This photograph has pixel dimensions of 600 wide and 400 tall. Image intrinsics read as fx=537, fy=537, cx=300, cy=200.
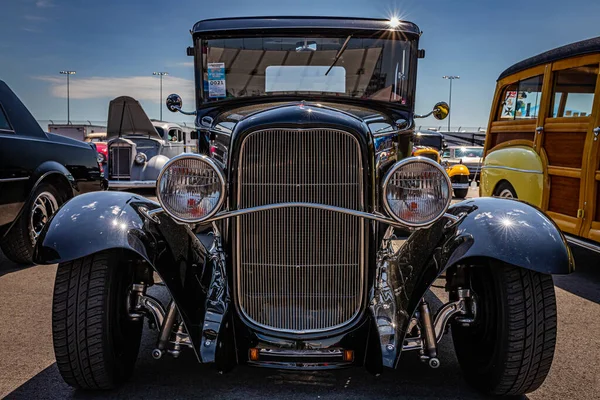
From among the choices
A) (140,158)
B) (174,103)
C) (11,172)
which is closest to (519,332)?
(174,103)

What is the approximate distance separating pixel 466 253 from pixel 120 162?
10032mm

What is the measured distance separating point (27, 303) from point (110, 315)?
78.7 inches

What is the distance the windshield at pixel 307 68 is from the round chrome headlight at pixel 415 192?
158cm

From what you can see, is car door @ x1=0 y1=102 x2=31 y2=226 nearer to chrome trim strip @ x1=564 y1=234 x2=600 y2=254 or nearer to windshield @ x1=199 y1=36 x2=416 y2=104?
windshield @ x1=199 y1=36 x2=416 y2=104

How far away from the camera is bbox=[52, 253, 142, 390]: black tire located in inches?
96.4

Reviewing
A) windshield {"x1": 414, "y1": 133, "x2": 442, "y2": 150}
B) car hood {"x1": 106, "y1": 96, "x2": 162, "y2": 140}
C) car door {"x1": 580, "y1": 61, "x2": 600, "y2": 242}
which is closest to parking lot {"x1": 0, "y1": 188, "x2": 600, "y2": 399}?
car door {"x1": 580, "y1": 61, "x2": 600, "y2": 242}

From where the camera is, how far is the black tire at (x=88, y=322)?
2449mm

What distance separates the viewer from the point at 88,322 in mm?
2453

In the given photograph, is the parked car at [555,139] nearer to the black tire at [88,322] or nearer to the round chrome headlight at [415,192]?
the round chrome headlight at [415,192]

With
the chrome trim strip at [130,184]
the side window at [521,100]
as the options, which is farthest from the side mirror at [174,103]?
the chrome trim strip at [130,184]

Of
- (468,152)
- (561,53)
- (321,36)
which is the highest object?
(561,53)

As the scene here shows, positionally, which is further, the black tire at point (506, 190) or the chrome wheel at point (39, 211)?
the black tire at point (506, 190)

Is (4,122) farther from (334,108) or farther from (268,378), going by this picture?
(268,378)

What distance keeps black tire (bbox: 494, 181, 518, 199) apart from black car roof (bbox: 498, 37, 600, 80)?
1397mm
